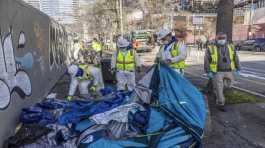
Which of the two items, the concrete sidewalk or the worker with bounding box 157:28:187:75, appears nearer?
the concrete sidewalk

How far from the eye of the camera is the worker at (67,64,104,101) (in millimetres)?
8586

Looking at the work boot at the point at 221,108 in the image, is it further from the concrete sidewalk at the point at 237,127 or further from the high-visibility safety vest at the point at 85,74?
the high-visibility safety vest at the point at 85,74

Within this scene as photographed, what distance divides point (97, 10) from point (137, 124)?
44.8 metres

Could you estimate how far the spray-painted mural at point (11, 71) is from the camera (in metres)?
5.29

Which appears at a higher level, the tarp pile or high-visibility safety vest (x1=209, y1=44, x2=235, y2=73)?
high-visibility safety vest (x1=209, y1=44, x2=235, y2=73)

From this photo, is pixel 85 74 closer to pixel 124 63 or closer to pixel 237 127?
pixel 124 63

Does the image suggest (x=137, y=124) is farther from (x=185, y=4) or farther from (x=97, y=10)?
(x=185, y=4)

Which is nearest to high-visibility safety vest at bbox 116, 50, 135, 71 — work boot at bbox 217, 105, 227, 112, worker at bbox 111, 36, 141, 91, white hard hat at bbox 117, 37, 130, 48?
worker at bbox 111, 36, 141, 91

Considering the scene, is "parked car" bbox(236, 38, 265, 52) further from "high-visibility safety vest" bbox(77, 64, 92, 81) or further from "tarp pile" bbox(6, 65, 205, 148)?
"tarp pile" bbox(6, 65, 205, 148)

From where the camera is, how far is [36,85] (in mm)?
8094

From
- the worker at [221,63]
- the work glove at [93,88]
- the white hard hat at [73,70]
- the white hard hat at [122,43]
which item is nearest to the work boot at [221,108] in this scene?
the worker at [221,63]

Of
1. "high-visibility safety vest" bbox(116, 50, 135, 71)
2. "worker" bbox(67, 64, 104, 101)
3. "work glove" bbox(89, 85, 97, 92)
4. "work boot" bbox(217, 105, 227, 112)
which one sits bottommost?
"work boot" bbox(217, 105, 227, 112)

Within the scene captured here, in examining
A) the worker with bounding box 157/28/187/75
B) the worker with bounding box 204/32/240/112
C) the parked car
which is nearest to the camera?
the worker with bounding box 157/28/187/75

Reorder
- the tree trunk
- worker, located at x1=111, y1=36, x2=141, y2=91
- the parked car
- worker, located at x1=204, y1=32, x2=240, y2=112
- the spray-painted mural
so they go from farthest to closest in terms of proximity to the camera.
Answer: the parked car → the tree trunk → worker, located at x1=111, y1=36, x2=141, y2=91 → worker, located at x1=204, y1=32, x2=240, y2=112 → the spray-painted mural
